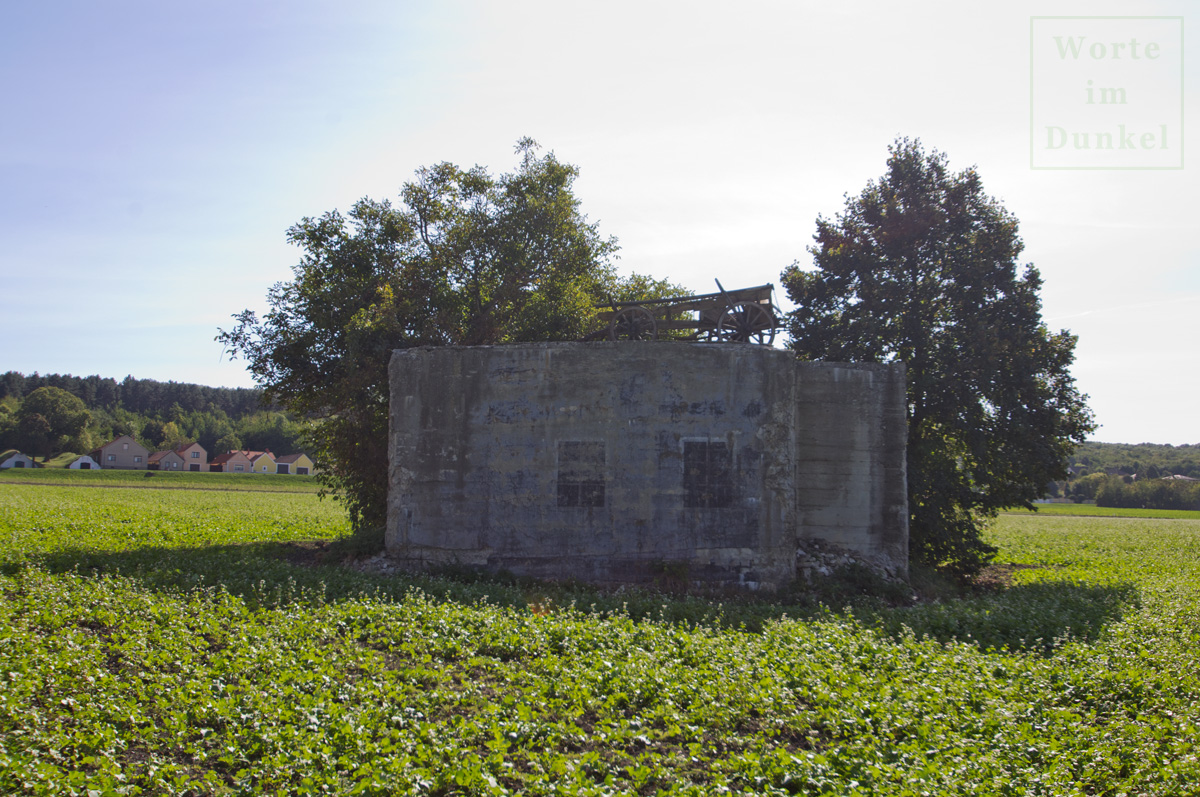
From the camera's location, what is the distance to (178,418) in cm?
8806

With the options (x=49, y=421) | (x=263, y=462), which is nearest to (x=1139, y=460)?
(x=263, y=462)

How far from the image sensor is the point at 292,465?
73812 mm

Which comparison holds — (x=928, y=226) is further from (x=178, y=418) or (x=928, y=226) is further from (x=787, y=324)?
(x=178, y=418)

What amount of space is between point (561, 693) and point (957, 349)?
41.2ft

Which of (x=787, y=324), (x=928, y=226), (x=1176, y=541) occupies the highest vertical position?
(x=928, y=226)

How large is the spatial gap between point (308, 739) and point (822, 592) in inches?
360

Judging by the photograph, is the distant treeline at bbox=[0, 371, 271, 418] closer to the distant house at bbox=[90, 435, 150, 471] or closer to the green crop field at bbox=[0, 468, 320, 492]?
the distant house at bbox=[90, 435, 150, 471]

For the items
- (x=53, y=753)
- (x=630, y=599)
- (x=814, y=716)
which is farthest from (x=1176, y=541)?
(x=53, y=753)

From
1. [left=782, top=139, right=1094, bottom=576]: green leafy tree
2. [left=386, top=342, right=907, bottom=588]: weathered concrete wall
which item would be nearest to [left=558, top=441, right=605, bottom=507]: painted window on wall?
[left=386, top=342, right=907, bottom=588]: weathered concrete wall

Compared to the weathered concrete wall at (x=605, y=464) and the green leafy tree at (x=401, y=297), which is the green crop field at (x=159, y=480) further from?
the weathered concrete wall at (x=605, y=464)

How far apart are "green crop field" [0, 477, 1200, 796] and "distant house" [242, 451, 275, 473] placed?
64.0m

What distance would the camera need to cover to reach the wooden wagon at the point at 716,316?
1474 cm

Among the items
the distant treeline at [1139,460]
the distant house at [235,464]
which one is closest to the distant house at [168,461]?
the distant house at [235,464]

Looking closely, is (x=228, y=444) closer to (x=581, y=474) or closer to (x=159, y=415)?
(x=159, y=415)
